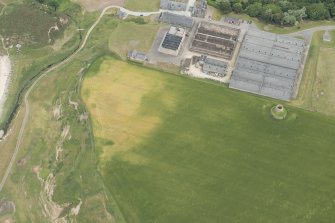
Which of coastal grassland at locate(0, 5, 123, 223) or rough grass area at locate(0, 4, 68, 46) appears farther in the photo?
rough grass area at locate(0, 4, 68, 46)

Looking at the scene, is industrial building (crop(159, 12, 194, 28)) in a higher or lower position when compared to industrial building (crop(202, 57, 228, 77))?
higher

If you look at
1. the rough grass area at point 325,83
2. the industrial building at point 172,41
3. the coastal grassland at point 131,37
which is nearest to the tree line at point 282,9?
the rough grass area at point 325,83

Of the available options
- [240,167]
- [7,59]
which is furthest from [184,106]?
[7,59]

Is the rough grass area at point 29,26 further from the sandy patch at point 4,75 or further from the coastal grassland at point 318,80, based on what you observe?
the coastal grassland at point 318,80

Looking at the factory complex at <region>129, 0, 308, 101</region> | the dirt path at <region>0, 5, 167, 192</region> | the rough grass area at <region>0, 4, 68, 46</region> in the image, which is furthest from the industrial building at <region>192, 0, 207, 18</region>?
the rough grass area at <region>0, 4, 68, 46</region>

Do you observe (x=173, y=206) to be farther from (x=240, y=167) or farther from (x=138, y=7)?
(x=138, y=7)

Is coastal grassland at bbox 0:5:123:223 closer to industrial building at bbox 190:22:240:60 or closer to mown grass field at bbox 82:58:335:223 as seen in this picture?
mown grass field at bbox 82:58:335:223
